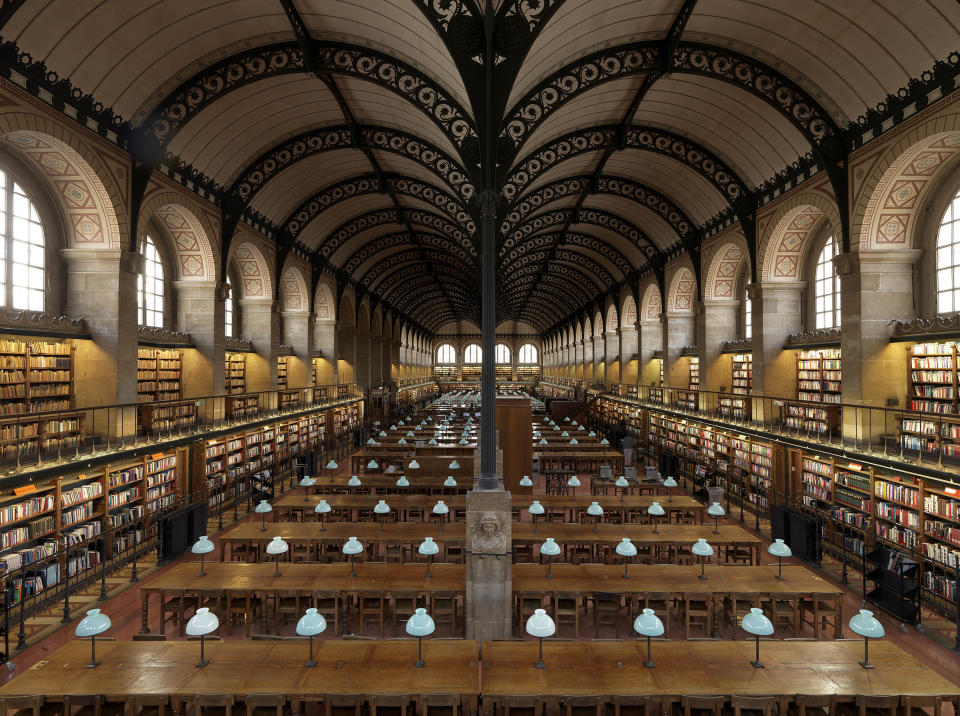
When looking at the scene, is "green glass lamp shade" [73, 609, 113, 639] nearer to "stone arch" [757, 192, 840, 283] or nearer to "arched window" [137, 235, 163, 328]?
"arched window" [137, 235, 163, 328]

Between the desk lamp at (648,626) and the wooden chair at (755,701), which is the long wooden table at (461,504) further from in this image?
the wooden chair at (755,701)

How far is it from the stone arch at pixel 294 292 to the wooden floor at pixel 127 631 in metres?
15.9

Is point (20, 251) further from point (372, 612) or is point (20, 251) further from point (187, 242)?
point (372, 612)

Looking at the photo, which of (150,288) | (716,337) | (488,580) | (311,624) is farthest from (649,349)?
(311,624)

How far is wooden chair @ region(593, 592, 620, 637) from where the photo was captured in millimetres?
7547

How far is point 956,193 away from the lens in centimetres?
1111

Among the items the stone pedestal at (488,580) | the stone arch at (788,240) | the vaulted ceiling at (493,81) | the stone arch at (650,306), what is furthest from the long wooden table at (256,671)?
the stone arch at (650,306)

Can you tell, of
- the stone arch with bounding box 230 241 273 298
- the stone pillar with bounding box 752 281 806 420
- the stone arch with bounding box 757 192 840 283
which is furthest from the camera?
the stone arch with bounding box 230 241 273 298

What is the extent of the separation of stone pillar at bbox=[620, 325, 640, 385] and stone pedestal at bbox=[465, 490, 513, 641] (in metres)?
24.2

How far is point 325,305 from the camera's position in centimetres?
2842

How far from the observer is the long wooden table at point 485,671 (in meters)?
4.89

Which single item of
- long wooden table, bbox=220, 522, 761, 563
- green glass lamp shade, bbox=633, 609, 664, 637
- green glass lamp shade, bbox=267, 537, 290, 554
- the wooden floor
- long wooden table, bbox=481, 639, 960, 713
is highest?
green glass lamp shade, bbox=267, 537, 290, 554

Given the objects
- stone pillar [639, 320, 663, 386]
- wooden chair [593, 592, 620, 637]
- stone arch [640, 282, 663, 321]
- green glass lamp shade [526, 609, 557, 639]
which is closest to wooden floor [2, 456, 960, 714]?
wooden chair [593, 592, 620, 637]

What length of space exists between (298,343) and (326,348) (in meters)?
3.99
